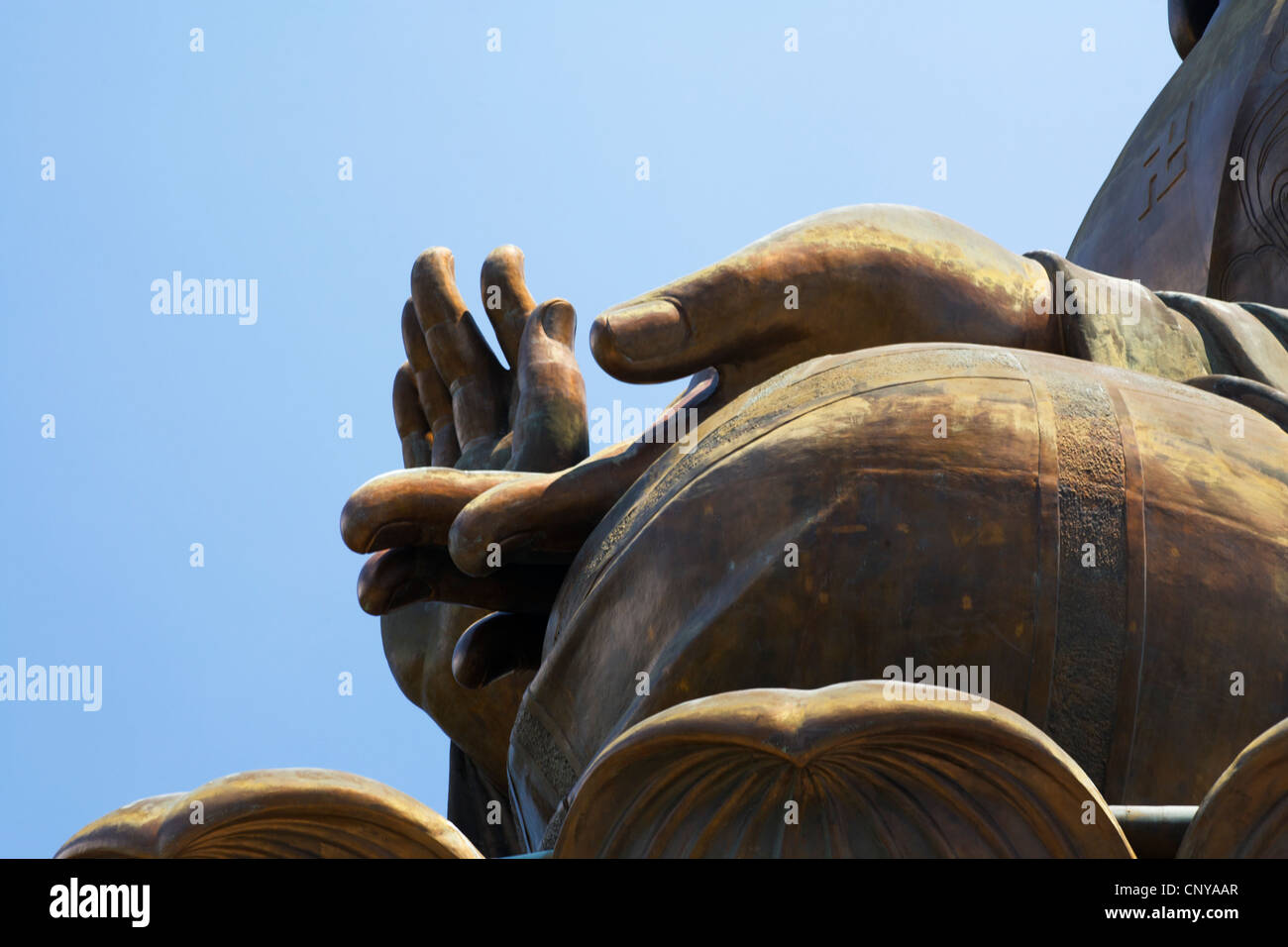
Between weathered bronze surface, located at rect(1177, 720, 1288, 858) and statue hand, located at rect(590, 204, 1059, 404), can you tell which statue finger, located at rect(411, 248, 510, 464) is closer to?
statue hand, located at rect(590, 204, 1059, 404)

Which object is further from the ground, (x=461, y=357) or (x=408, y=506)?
(x=461, y=357)

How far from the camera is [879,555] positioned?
4.30 m

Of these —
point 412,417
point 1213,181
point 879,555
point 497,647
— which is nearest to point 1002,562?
point 879,555

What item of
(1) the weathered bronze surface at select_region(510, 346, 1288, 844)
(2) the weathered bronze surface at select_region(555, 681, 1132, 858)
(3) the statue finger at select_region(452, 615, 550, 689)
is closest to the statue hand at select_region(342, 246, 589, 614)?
(3) the statue finger at select_region(452, 615, 550, 689)

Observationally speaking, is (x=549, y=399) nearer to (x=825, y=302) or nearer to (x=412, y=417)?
(x=825, y=302)

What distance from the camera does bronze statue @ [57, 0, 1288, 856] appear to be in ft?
10.9

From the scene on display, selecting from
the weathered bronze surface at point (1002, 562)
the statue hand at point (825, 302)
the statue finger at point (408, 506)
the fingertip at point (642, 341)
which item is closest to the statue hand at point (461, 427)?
the statue finger at point (408, 506)

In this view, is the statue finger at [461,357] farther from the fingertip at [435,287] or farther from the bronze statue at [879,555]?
the bronze statue at [879,555]

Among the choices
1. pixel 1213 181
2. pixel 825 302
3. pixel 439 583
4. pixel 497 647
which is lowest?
pixel 497 647

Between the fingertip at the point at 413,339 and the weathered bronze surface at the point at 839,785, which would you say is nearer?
the weathered bronze surface at the point at 839,785

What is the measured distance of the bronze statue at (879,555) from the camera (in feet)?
10.9

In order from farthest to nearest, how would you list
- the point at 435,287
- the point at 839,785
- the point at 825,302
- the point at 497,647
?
the point at 435,287
the point at 497,647
the point at 825,302
the point at 839,785

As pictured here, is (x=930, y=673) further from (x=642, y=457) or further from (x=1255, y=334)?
(x=1255, y=334)
